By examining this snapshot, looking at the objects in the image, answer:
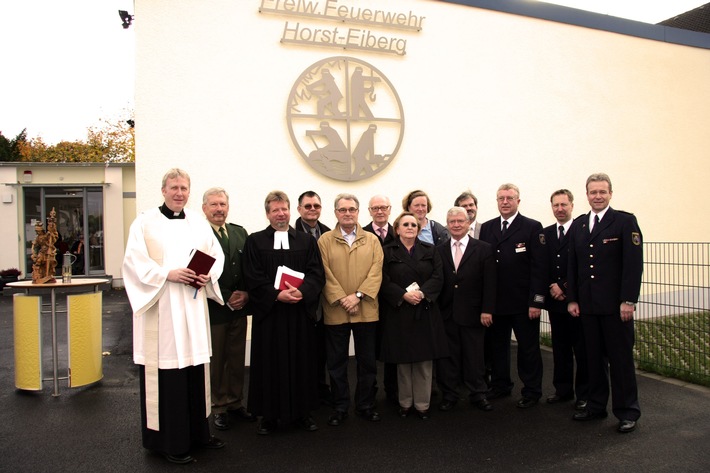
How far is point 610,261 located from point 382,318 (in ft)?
6.67

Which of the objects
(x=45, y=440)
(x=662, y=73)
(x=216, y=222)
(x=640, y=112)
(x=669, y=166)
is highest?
(x=662, y=73)

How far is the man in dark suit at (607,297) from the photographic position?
4.37 metres

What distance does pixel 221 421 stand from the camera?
463 cm

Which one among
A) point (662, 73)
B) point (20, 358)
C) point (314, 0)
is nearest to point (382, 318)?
point (20, 358)

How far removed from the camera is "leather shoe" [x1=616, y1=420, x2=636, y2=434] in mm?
4316

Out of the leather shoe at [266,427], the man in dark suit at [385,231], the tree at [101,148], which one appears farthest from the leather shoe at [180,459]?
the tree at [101,148]

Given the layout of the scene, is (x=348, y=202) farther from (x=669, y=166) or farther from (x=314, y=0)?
(x=669, y=166)

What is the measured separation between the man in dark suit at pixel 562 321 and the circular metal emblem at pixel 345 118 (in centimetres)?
274

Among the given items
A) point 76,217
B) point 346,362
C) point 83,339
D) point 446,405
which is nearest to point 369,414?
point 346,362

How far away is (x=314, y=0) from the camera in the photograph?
6.98 m

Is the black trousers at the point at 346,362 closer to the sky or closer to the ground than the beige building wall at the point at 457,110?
closer to the ground

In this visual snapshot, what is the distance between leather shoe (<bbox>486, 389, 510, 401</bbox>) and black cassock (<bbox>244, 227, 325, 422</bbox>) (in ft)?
6.16

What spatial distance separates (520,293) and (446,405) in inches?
51.0

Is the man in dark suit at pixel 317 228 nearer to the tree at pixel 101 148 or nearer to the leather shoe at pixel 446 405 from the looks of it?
the leather shoe at pixel 446 405
